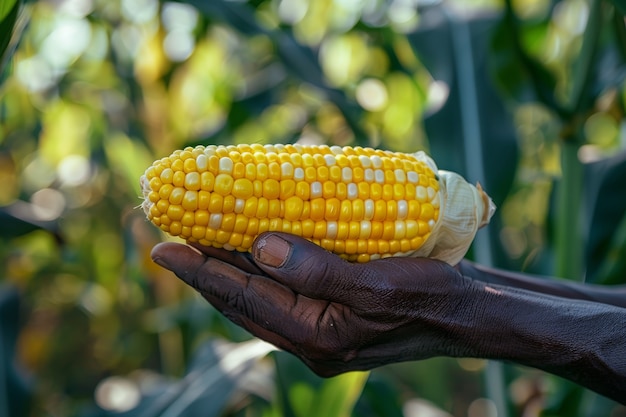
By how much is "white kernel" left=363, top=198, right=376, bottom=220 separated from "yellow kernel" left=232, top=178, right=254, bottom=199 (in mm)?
191

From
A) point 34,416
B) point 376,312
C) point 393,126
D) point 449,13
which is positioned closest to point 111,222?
point 34,416

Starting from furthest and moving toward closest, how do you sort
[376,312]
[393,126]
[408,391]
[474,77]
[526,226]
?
[526,226]
[408,391]
[393,126]
[474,77]
[376,312]

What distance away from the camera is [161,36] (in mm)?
2805

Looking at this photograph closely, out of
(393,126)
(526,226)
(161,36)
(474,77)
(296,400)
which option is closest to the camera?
(296,400)

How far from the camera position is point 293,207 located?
109 cm

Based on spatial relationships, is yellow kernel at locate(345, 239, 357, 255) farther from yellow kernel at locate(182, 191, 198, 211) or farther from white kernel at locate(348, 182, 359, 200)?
yellow kernel at locate(182, 191, 198, 211)

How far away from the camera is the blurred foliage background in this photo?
69.4 inches

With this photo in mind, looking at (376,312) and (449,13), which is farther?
(449,13)

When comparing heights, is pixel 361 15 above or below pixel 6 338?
above

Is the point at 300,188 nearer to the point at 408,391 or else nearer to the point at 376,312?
the point at 376,312

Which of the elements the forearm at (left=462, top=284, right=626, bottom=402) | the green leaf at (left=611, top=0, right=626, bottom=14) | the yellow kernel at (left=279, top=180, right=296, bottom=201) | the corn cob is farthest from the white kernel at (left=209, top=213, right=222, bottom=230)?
the green leaf at (left=611, top=0, right=626, bottom=14)

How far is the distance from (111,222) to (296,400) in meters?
2.77

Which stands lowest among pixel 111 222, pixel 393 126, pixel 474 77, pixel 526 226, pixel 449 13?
pixel 526 226

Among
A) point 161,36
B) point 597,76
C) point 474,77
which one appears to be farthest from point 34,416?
point 597,76
